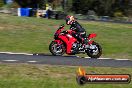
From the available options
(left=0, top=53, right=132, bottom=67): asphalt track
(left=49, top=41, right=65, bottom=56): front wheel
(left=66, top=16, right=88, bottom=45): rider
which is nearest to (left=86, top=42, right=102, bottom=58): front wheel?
(left=66, top=16, right=88, bottom=45): rider

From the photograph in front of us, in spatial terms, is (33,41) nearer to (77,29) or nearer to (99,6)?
(77,29)

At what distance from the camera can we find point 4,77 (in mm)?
12383

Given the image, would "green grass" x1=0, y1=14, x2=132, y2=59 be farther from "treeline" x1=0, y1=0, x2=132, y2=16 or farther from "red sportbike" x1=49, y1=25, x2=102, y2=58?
"treeline" x1=0, y1=0, x2=132, y2=16

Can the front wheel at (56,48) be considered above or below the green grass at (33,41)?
above

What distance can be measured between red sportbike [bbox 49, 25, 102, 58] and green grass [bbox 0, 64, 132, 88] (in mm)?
3996

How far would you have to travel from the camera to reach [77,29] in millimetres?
19438

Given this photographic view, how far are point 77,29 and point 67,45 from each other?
3.12ft

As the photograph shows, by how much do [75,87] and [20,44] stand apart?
1363 cm

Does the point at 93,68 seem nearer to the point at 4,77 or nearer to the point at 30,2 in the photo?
the point at 4,77

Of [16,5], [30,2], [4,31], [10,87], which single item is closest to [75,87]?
[10,87]

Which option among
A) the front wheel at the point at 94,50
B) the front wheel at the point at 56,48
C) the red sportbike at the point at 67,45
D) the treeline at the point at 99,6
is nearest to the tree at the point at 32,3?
the treeline at the point at 99,6

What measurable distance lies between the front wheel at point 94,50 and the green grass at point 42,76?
3.87 m

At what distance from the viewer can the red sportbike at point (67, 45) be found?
19391 millimetres

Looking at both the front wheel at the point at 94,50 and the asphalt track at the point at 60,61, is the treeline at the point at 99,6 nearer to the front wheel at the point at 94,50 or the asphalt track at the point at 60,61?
the front wheel at the point at 94,50
